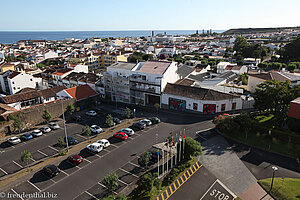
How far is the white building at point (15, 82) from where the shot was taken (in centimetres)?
6322

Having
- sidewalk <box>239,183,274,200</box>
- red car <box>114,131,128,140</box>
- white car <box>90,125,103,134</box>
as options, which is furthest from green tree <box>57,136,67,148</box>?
sidewalk <box>239,183,274,200</box>

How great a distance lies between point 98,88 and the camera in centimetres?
6206

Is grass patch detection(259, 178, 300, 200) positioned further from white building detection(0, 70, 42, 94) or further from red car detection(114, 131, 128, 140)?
white building detection(0, 70, 42, 94)

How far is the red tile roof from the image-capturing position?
55.3 m

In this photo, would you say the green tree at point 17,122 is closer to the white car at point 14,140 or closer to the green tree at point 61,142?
the white car at point 14,140

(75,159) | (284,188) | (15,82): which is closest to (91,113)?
(75,159)

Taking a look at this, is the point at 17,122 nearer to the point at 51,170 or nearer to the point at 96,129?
the point at 96,129

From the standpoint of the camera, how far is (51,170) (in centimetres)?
2816

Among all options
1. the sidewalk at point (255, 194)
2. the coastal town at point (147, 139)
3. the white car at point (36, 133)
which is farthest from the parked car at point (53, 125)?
the sidewalk at point (255, 194)

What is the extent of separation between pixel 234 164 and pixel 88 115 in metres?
33.4

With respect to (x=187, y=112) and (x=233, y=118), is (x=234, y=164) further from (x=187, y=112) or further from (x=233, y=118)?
(x=187, y=112)

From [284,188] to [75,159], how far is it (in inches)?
1057

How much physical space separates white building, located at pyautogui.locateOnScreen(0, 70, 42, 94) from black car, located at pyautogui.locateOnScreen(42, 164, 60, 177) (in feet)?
148

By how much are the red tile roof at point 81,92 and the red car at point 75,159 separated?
25.7 meters
